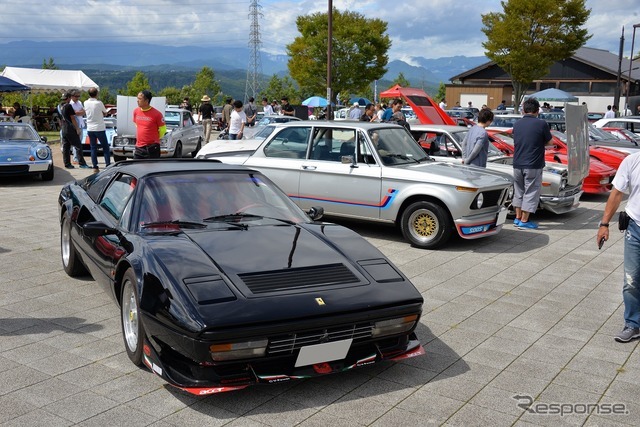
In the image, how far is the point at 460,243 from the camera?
28.5 feet

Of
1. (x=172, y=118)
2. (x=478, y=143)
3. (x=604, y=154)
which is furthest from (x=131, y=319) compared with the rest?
(x=172, y=118)

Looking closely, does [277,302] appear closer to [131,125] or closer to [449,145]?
[449,145]

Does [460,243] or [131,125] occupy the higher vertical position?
[131,125]

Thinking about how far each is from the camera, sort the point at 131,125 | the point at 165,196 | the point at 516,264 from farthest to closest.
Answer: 1. the point at 131,125
2. the point at 516,264
3. the point at 165,196

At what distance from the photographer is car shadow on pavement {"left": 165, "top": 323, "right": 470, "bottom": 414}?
3693mm

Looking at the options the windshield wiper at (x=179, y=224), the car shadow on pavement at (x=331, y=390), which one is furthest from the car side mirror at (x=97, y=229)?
the car shadow on pavement at (x=331, y=390)

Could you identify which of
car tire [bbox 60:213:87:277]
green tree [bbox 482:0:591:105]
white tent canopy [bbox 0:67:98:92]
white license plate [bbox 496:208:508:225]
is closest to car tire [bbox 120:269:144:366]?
car tire [bbox 60:213:87:277]

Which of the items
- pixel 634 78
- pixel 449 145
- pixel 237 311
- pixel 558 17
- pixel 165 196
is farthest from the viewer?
pixel 634 78


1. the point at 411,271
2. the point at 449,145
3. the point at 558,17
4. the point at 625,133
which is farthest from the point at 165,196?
the point at 558,17

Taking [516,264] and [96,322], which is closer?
[96,322]

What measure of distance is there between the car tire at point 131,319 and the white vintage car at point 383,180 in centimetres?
465

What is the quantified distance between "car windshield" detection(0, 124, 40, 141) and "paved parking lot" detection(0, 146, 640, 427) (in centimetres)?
709

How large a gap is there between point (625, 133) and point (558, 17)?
2111 centimetres

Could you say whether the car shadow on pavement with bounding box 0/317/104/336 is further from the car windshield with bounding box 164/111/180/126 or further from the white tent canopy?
the white tent canopy
